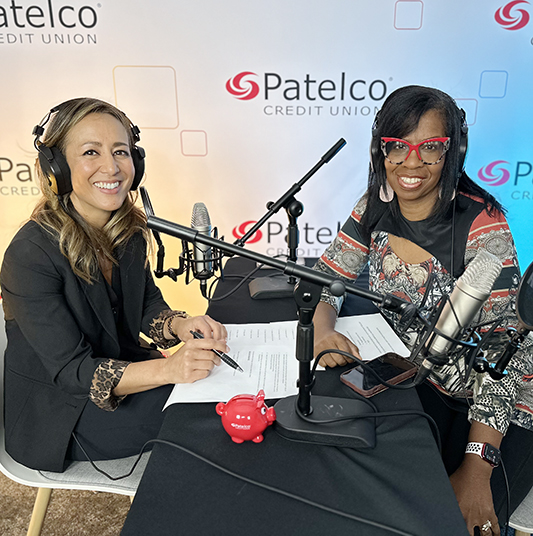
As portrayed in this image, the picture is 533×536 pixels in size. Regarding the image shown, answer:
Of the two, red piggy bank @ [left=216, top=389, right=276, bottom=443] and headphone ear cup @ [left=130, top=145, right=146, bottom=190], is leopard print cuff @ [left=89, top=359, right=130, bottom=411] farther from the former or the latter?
headphone ear cup @ [left=130, top=145, right=146, bottom=190]

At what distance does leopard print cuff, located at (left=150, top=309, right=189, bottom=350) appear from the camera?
1.41 meters

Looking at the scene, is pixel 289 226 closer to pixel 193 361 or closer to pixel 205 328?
pixel 205 328

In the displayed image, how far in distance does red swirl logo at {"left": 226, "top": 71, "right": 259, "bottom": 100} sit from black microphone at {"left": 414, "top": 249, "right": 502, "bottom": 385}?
76.9 inches

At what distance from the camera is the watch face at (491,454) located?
2.94ft

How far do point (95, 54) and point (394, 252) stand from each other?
1.87 metres

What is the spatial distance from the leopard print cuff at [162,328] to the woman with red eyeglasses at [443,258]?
46 cm

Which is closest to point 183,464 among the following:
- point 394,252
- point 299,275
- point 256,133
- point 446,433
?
point 299,275

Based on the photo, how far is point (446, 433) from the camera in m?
1.07

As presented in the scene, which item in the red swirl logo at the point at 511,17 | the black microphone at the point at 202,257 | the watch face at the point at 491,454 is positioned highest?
the red swirl logo at the point at 511,17

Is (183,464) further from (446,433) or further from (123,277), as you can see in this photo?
(123,277)

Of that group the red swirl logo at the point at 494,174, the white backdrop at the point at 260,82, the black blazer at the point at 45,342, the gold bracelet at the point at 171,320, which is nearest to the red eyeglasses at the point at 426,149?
the gold bracelet at the point at 171,320

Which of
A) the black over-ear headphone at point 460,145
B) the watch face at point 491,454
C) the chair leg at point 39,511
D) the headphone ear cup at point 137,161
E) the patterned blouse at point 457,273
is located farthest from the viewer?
the headphone ear cup at point 137,161

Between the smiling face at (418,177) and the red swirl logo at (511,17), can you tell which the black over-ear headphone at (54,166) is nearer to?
the smiling face at (418,177)

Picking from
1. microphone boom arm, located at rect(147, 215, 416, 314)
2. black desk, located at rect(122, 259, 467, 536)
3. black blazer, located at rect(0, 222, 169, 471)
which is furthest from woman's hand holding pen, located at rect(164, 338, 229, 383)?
microphone boom arm, located at rect(147, 215, 416, 314)
